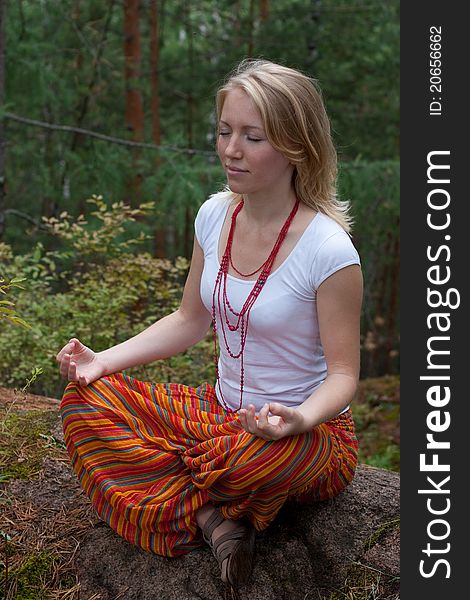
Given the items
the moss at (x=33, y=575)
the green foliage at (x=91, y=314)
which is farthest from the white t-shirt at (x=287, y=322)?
the green foliage at (x=91, y=314)

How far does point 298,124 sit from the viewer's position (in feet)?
7.00

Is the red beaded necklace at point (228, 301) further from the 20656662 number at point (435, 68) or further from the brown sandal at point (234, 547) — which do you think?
the 20656662 number at point (435, 68)

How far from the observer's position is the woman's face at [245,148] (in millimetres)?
2104

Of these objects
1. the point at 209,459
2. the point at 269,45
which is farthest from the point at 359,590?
the point at 269,45

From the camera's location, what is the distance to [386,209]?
6.51m

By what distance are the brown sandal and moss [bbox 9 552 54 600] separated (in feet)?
1.58

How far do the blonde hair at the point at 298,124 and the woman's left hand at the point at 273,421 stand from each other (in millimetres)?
623

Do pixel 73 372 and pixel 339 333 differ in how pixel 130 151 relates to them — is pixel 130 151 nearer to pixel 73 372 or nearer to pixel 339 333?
pixel 73 372

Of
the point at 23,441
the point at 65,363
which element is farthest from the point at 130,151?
the point at 65,363

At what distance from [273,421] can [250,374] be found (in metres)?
0.35

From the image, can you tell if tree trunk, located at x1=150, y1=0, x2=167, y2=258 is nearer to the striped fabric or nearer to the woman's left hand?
the striped fabric

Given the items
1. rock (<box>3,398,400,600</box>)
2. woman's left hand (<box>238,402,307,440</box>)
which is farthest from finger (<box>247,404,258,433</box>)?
rock (<box>3,398,400,600</box>)

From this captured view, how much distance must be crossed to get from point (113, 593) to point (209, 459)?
0.50 metres

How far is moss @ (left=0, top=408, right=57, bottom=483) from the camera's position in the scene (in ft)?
8.62
